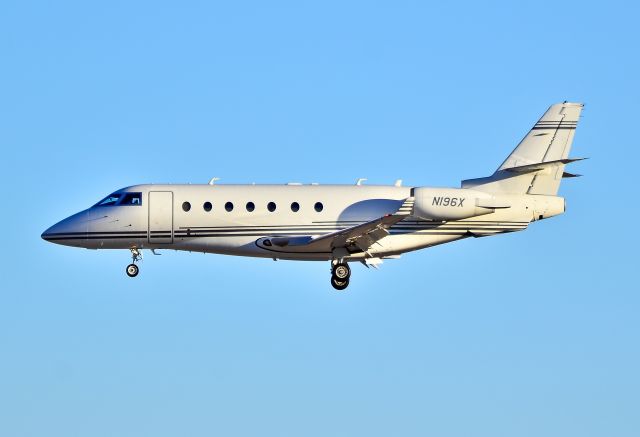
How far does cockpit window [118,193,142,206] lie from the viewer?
33906 mm

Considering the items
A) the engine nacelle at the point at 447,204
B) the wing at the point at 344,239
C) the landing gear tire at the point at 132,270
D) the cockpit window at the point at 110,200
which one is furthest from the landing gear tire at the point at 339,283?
the cockpit window at the point at 110,200

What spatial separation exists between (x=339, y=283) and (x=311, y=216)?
2264mm

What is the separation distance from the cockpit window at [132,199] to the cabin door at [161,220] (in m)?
0.42

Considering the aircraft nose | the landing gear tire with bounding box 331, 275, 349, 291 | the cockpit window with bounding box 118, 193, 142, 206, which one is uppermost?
the cockpit window with bounding box 118, 193, 142, 206

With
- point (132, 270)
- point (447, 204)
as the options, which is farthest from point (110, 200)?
point (447, 204)

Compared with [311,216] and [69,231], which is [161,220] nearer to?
[69,231]

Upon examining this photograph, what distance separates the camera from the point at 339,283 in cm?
3369

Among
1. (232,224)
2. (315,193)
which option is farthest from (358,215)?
(232,224)

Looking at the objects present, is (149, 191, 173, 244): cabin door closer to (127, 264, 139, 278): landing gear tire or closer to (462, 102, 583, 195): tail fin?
(127, 264, 139, 278): landing gear tire

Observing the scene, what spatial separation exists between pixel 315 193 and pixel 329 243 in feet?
6.56

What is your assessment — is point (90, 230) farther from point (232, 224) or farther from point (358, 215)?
point (358, 215)

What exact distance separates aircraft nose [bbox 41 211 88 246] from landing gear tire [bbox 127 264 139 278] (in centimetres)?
166

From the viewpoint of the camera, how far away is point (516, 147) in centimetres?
3531

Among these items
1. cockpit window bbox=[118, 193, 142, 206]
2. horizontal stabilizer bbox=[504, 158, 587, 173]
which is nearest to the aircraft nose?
cockpit window bbox=[118, 193, 142, 206]
